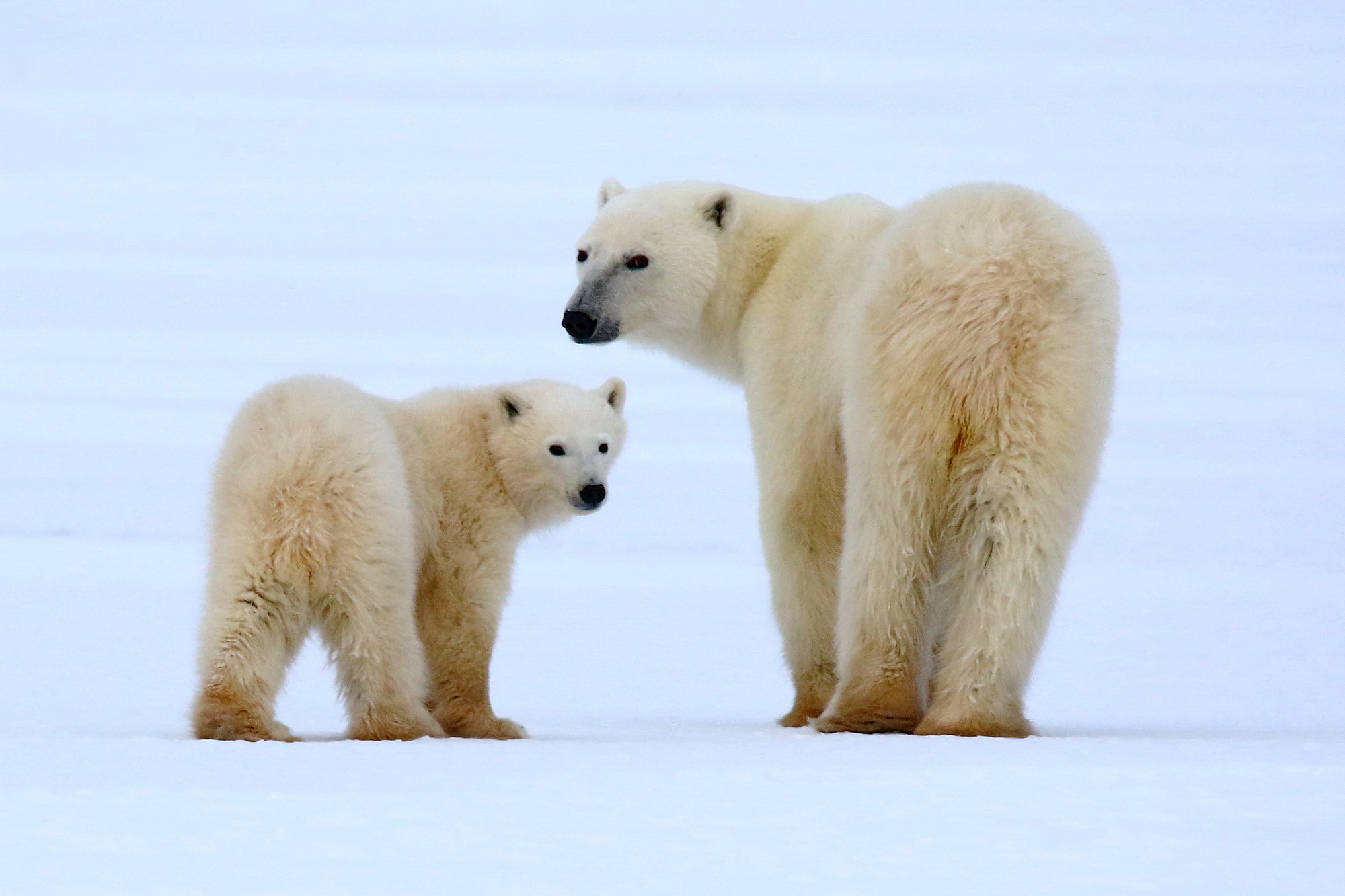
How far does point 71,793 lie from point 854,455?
221 cm

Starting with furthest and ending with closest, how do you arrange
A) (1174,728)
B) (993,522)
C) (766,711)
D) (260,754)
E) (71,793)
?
1. (766,711)
2. (1174,728)
3. (993,522)
4. (260,754)
5. (71,793)

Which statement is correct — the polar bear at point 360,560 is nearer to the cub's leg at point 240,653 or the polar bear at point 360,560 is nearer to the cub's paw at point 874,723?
the cub's leg at point 240,653

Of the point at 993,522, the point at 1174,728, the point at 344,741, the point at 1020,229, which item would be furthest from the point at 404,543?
the point at 1174,728

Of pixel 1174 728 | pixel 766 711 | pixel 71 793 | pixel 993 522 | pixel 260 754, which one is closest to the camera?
pixel 71 793

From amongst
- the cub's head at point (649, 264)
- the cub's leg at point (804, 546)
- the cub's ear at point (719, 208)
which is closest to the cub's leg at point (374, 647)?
the cub's leg at point (804, 546)

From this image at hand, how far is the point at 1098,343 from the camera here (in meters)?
4.30

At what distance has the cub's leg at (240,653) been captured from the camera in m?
4.16

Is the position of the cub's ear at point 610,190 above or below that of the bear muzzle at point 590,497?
above

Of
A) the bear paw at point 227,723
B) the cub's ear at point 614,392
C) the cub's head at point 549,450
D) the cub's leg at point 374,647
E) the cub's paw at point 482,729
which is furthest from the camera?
the cub's ear at point 614,392

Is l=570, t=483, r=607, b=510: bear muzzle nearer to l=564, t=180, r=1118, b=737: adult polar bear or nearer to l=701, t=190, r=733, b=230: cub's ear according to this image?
l=564, t=180, r=1118, b=737: adult polar bear

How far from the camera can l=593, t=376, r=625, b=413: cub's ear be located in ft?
17.6

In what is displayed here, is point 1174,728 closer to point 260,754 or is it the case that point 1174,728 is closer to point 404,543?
point 404,543

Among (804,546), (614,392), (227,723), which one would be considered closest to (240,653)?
(227,723)

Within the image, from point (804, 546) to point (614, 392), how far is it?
0.80 m
